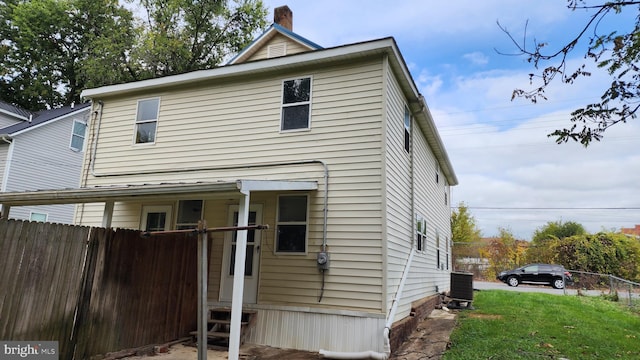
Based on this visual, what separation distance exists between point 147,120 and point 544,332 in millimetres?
9743

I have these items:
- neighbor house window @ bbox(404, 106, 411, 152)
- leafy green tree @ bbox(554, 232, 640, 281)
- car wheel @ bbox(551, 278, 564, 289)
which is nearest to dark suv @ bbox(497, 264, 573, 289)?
car wheel @ bbox(551, 278, 564, 289)

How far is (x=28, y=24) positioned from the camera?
2316cm

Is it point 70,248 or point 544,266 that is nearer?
point 70,248

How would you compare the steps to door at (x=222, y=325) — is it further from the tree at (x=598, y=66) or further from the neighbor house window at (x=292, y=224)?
the tree at (x=598, y=66)

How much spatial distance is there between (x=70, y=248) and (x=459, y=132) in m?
29.4

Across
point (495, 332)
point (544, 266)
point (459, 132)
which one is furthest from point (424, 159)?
point (459, 132)

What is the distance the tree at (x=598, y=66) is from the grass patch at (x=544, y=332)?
3.68 meters

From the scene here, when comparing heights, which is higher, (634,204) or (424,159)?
(634,204)

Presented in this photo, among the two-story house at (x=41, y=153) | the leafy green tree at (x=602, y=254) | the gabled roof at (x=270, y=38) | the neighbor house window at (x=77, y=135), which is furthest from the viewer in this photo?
the leafy green tree at (x=602, y=254)

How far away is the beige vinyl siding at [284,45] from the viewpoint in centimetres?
941

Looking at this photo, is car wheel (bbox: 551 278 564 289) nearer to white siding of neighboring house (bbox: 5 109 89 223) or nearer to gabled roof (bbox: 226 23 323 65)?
gabled roof (bbox: 226 23 323 65)

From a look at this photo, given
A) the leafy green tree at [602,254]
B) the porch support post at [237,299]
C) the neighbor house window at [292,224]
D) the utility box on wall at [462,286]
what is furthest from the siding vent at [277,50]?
the leafy green tree at [602,254]

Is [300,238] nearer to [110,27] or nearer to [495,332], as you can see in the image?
[495,332]

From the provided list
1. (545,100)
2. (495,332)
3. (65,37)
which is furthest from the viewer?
(65,37)
